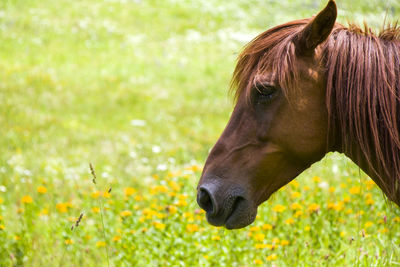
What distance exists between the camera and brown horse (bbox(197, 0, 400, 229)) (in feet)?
8.29

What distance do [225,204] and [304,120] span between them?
528mm

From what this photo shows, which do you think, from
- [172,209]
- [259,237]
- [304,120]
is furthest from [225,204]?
[172,209]

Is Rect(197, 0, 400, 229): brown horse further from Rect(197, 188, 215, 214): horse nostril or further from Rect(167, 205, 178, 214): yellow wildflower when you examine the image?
Rect(167, 205, 178, 214): yellow wildflower

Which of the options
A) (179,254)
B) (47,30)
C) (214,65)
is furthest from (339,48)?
(47,30)

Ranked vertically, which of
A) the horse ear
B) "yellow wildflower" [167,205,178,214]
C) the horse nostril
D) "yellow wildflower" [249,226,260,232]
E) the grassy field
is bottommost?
the grassy field

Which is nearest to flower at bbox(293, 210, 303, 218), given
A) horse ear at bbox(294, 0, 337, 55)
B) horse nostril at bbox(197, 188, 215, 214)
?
horse nostril at bbox(197, 188, 215, 214)

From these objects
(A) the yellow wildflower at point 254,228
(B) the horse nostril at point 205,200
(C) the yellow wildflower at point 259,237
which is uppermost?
(B) the horse nostril at point 205,200

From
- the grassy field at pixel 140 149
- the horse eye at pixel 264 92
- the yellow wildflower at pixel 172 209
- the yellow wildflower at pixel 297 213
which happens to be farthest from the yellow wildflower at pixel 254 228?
the horse eye at pixel 264 92

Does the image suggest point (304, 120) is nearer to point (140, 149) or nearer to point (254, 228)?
point (254, 228)

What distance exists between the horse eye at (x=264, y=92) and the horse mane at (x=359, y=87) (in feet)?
0.13

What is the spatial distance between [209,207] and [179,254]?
1044 millimetres

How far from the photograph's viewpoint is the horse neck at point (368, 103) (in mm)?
2514

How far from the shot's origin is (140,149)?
24.8 ft

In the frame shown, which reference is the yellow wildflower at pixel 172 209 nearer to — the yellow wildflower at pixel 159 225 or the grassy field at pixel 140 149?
the grassy field at pixel 140 149
